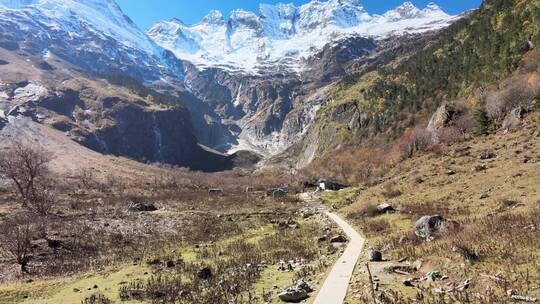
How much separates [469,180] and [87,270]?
42.1 metres

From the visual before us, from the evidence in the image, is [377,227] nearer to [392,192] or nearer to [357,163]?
[392,192]

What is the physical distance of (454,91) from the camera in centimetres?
15262

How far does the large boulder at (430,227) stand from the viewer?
28.8m

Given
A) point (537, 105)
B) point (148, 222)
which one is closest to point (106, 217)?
point (148, 222)

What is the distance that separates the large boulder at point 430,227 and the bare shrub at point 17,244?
30651mm

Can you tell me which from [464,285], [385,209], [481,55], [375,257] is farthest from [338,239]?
[481,55]

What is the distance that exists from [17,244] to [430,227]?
35706 millimetres

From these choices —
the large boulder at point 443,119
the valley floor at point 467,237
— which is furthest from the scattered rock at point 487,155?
the large boulder at point 443,119

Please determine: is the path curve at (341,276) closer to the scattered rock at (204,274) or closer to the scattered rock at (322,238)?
the scattered rock at (322,238)

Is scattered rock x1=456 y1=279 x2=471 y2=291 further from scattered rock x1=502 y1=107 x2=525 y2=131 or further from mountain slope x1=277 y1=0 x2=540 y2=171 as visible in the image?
mountain slope x1=277 y1=0 x2=540 y2=171

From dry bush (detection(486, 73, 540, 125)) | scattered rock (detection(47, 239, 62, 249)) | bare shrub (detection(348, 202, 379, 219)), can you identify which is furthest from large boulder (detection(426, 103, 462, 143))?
scattered rock (detection(47, 239, 62, 249))

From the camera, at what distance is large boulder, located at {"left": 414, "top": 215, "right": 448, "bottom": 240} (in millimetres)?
28812

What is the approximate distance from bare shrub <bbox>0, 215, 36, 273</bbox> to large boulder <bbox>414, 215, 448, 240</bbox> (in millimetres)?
30651

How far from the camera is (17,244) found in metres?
38.4
